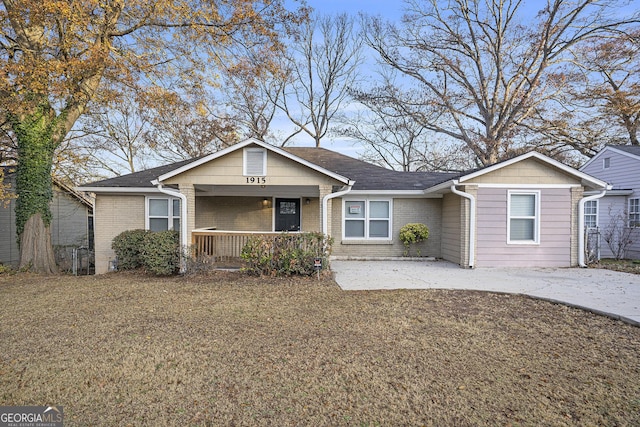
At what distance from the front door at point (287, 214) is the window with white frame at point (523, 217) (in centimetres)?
690

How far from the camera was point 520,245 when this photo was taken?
10125 millimetres

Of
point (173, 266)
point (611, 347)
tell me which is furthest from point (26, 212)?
point (611, 347)

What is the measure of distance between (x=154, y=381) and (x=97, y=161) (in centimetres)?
2301

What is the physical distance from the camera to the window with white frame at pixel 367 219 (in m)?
12.2

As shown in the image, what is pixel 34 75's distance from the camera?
8.69 metres

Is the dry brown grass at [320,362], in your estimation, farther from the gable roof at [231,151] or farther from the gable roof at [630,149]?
the gable roof at [630,149]

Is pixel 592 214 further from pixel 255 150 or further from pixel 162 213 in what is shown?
pixel 162 213

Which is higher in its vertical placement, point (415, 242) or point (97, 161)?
point (97, 161)

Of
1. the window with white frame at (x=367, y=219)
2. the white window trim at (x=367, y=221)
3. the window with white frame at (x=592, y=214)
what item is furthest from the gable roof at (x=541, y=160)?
the window with white frame at (x=592, y=214)

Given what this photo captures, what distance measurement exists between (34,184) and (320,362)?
11.0m

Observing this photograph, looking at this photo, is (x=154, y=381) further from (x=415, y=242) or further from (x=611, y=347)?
(x=415, y=242)

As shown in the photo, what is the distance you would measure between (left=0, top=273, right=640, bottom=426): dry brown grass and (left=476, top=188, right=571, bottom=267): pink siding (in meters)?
3.85

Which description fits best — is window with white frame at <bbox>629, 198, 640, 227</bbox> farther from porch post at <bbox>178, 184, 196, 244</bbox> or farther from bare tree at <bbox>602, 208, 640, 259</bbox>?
porch post at <bbox>178, 184, 196, 244</bbox>

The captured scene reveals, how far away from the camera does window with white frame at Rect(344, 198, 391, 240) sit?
12.2m
